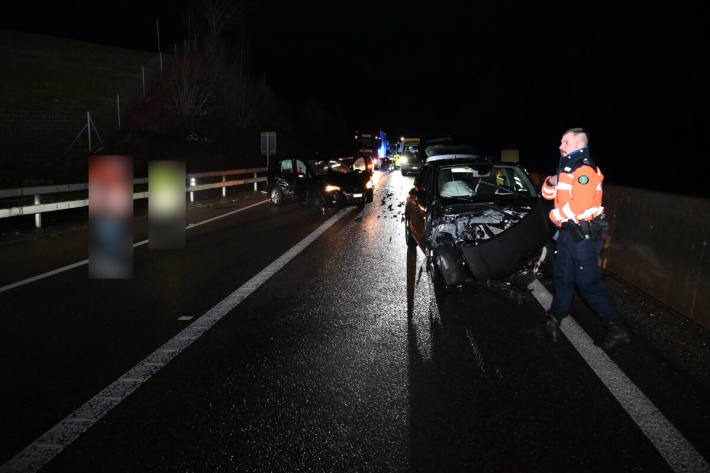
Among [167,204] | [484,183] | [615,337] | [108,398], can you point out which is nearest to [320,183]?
[167,204]

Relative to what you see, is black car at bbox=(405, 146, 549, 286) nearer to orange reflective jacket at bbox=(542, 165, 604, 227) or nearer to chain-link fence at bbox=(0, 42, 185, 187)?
orange reflective jacket at bbox=(542, 165, 604, 227)

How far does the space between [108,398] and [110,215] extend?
4377mm

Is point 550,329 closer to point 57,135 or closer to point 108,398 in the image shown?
point 108,398

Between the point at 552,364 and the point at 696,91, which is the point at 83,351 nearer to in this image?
the point at 552,364

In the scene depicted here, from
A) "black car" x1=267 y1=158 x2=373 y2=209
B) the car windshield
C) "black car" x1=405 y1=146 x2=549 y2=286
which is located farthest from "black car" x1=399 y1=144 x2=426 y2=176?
"black car" x1=405 y1=146 x2=549 y2=286

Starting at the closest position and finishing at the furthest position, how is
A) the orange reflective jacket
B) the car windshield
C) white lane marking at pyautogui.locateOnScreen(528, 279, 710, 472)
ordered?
white lane marking at pyautogui.locateOnScreen(528, 279, 710, 472), the orange reflective jacket, the car windshield

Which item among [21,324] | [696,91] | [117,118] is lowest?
[21,324]

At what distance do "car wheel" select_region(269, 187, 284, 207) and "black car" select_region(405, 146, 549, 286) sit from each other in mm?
10275

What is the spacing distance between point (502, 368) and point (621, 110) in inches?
2845

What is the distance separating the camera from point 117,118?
134 ft

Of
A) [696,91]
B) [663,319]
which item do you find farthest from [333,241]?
[696,91]

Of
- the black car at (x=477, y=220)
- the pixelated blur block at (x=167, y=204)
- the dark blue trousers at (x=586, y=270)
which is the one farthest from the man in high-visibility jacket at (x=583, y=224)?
the pixelated blur block at (x=167, y=204)

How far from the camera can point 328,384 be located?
4.70m

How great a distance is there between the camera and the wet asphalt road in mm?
3617
